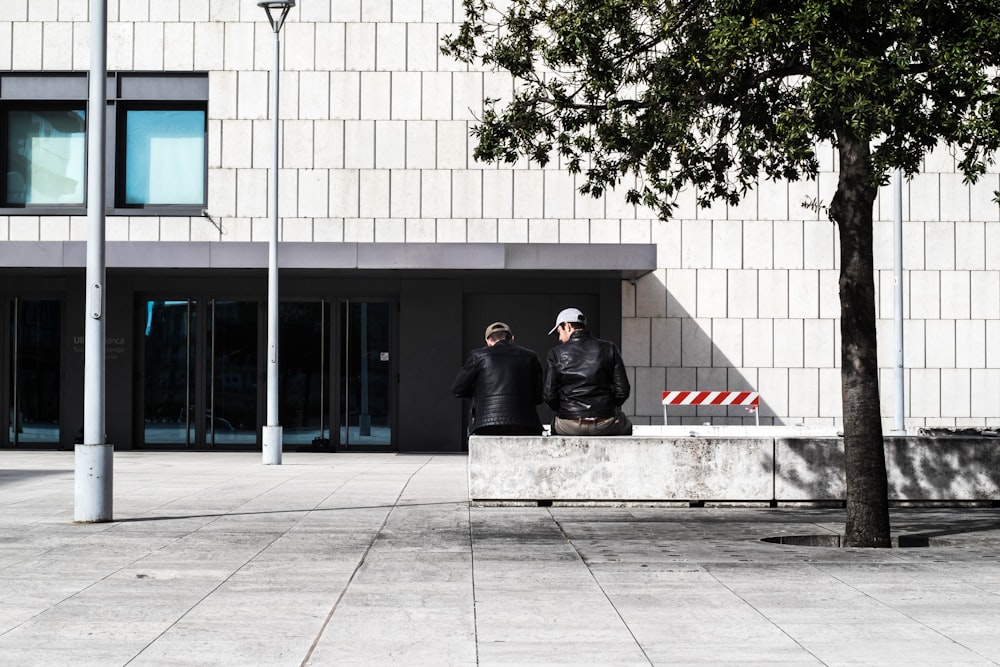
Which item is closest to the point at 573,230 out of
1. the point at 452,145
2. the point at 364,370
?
the point at 452,145

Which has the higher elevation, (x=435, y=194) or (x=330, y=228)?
(x=435, y=194)

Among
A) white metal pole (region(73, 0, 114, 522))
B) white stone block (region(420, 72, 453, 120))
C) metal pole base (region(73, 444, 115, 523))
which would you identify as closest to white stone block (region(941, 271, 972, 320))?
white stone block (region(420, 72, 453, 120))

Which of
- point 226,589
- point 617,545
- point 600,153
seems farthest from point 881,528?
point 226,589

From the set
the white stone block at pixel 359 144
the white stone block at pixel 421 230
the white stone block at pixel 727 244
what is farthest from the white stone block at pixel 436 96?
the white stone block at pixel 727 244

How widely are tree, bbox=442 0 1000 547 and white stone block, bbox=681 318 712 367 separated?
1239 centimetres

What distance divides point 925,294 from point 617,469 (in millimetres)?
13650

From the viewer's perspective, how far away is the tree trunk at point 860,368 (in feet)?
31.4

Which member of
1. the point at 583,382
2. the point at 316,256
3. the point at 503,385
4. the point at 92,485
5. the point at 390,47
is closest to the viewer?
the point at 92,485

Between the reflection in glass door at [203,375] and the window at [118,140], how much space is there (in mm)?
2167

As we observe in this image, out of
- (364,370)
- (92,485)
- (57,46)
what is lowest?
(92,485)

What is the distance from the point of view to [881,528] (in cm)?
953

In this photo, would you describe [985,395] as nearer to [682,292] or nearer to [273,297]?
[682,292]

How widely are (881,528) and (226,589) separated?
193 inches

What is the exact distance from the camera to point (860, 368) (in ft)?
31.5
